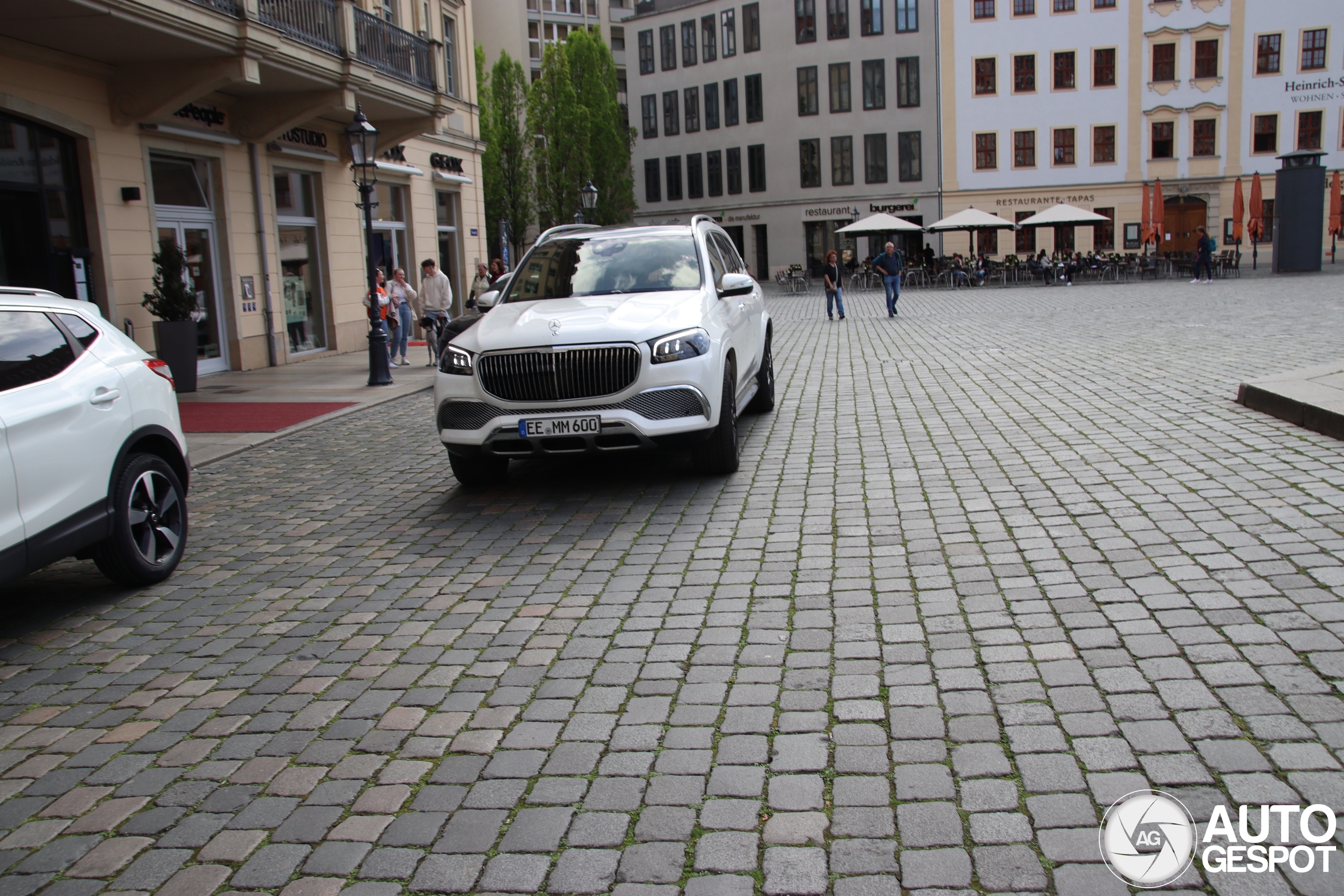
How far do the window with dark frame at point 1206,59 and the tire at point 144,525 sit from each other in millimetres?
57090

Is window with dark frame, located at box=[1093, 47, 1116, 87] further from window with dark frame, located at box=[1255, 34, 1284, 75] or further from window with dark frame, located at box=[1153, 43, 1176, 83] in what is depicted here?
window with dark frame, located at box=[1255, 34, 1284, 75]

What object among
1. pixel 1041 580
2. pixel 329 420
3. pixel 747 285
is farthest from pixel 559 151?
pixel 1041 580

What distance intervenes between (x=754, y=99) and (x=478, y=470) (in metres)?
57.1

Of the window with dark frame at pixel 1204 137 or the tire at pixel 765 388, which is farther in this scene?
the window with dark frame at pixel 1204 137

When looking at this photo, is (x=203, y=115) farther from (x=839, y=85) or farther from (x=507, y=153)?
(x=839, y=85)

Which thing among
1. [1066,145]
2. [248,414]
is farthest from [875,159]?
[248,414]

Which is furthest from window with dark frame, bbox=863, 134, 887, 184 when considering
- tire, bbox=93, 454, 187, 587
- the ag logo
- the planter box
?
the ag logo

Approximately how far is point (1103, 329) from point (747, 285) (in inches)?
476

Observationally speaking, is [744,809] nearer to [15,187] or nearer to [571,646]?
[571,646]

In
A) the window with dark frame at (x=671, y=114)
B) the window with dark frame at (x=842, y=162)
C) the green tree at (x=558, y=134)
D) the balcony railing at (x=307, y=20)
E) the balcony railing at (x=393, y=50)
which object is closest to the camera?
the balcony railing at (x=307, y=20)

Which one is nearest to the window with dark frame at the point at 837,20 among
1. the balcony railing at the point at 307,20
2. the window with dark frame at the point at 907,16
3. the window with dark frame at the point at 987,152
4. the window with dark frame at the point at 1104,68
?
the window with dark frame at the point at 907,16

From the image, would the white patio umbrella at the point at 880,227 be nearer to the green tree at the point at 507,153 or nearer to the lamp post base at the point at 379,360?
the green tree at the point at 507,153

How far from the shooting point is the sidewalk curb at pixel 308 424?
1037 centimetres

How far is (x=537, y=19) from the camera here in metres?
78.8
